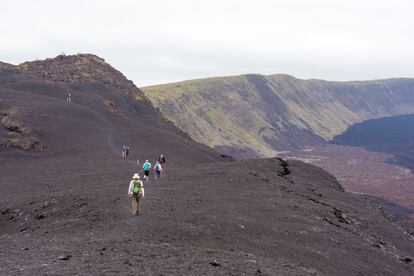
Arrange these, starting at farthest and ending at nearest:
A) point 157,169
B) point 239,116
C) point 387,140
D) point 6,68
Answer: point 387,140
point 239,116
point 6,68
point 157,169

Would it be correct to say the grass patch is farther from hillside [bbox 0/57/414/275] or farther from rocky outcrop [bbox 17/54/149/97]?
hillside [bbox 0/57/414/275]

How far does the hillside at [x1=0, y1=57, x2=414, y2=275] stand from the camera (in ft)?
52.9

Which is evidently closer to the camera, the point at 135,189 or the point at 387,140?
the point at 135,189

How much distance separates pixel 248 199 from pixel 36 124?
2682cm

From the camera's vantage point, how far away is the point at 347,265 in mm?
21250

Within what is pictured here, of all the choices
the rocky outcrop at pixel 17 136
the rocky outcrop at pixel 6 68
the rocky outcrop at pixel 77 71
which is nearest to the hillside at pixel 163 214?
the rocky outcrop at pixel 17 136

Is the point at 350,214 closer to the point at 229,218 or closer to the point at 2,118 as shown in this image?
the point at 229,218

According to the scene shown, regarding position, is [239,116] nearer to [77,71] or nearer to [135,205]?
[77,71]

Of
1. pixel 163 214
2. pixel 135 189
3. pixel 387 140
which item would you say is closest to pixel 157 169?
pixel 163 214

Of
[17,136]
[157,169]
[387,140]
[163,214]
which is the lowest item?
[387,140]

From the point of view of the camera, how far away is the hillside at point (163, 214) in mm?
16109

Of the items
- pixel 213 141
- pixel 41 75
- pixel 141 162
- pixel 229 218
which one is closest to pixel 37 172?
pixel 141 162

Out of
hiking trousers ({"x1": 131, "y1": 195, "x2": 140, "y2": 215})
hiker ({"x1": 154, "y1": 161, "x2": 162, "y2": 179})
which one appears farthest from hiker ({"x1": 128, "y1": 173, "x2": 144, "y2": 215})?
hiker ({"x1": 154, "y1": 161, "x2": 162, "y2": 179})

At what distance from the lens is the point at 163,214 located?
72.1ft
